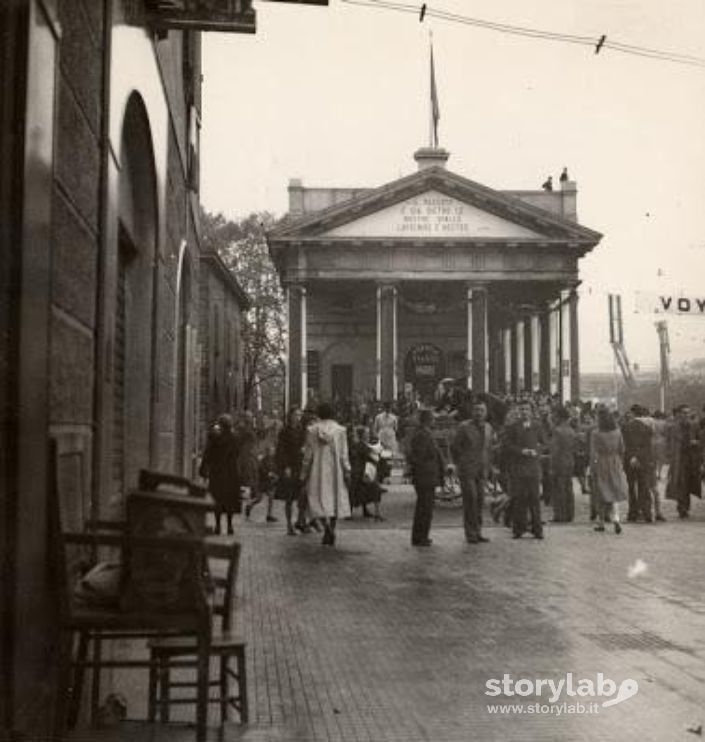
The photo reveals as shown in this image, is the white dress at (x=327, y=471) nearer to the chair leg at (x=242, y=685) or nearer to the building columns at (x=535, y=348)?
the chair leg at (x=242, y=685)

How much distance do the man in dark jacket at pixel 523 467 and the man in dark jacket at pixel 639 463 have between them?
2720 millimetres

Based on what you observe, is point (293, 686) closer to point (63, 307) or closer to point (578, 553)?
point (63, 307)

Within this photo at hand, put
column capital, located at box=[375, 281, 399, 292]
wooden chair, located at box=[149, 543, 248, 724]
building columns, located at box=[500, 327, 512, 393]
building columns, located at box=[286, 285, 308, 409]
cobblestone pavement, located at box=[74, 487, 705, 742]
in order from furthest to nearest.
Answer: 1. building columns, located at box=[500, 327, 512, 393]
2. column capital, located at box=[375, 281, 399, 292]
3. building columns, located at box=[286, 285, 308, 409]
4. cobblestone pavement, located at box=[74, 487, 705, 742]
5. wooden chair, located at box=[149, 543, 248, 724]

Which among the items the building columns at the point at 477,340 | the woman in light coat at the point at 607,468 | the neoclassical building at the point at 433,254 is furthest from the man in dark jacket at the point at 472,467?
the building columns at the point at 477,340

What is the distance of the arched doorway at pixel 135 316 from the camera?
28.7 feet

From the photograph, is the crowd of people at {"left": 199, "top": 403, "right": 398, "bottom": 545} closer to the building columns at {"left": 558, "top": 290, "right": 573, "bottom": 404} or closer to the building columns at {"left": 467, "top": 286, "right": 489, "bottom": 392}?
the building columns at {"left": 467, "top": 286, "right": 489, "bottom": 392}

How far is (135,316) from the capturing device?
365 inches

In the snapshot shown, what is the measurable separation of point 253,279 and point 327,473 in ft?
139

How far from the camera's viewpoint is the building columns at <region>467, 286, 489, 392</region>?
40.9m

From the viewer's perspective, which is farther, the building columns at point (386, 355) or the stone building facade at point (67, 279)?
the building columns at point (386, 355)

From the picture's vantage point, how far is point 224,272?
134 ft

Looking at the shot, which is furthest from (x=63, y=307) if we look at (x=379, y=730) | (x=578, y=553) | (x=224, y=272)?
(x=224, y=272)

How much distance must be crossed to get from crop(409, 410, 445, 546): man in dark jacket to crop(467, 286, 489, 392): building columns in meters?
25.7

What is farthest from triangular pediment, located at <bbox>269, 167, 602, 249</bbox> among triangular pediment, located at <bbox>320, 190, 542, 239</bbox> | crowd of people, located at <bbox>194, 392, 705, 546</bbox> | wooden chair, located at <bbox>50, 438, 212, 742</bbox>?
wooden chair, located at <bbox>50, 438, 212, 742</bbox>
